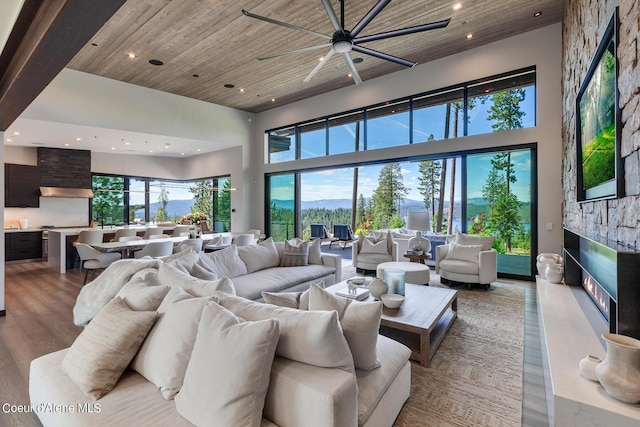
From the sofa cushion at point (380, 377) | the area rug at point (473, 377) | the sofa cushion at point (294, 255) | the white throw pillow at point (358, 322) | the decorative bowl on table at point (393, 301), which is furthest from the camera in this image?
the sofa cushion at point (294, 255)

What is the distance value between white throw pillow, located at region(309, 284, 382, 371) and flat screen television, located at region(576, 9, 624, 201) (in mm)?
1800

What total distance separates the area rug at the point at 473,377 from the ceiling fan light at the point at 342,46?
3.57 metres

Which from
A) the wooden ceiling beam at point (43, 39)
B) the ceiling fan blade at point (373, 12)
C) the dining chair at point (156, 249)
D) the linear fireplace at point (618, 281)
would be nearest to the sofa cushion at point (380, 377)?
the linear fireplace at point (618, 281)

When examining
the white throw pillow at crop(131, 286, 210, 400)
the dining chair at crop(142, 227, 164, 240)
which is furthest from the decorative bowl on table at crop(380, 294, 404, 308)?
the dining chair at crop(142, 227, 164, 240)

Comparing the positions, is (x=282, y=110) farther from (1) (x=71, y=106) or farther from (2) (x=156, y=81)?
(1) (x=71, y=106)

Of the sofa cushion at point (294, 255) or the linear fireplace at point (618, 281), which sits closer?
the linear fireplace at point (618, 281)

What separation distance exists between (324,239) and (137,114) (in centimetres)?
631

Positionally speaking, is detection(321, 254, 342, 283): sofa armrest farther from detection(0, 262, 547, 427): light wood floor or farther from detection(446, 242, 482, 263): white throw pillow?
detection(0, 262, 547, 427): light wood floor

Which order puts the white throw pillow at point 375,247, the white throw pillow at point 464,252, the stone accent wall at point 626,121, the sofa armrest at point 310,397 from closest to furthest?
1. the sofa armrest at point 310,397
2. the stone accent wall at point 626,121
3. the white throw pillow at point 464,252
4. the white throw pillow at point 375,247

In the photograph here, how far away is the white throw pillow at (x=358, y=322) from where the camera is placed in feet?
5.33

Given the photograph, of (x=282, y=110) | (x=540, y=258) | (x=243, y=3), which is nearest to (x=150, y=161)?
(x=282, y=110)

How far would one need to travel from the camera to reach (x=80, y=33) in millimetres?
1883

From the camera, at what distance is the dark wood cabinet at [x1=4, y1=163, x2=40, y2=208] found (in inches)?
316

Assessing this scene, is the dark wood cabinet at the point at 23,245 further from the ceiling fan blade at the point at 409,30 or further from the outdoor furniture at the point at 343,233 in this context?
the ceiling fan blade at the point at 409,30
